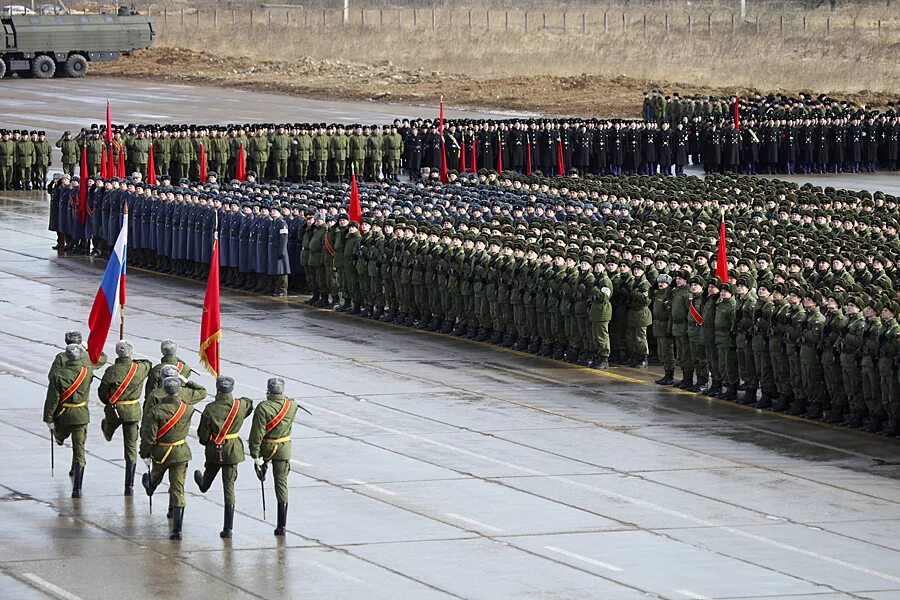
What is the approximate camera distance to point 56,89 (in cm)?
6241

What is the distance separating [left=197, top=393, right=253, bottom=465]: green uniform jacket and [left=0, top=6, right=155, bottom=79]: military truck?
52686mm

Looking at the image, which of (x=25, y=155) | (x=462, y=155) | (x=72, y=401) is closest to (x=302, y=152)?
(x=462, y=155)

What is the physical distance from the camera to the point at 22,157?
4044cm

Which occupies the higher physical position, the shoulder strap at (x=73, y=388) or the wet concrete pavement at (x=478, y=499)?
the shoulder strap at (x=73, y=388)

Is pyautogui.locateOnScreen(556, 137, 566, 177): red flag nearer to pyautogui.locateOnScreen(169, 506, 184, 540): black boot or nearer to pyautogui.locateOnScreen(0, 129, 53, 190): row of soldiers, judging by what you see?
pyautogui.locateOnScreen(0, 129, 53, 190): row of soldiers

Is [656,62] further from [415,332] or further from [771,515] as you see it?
[771,515]

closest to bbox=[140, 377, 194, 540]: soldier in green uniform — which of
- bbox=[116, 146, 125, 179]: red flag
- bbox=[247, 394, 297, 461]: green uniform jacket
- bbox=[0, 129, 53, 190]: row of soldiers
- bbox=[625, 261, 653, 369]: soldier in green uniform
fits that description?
bbox=[247, 394, 297, 461]: green uniform jacket

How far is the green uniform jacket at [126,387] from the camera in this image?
1568 cm

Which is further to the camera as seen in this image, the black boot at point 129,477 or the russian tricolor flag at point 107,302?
the russian tricolor flag at point 107,302

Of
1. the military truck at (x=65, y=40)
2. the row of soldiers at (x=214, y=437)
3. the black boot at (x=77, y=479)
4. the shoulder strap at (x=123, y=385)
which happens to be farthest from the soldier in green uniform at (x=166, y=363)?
the military truck at (x=65, y=40)

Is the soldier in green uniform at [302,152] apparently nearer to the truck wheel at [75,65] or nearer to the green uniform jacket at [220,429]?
the green uniform jacket at [220,429]

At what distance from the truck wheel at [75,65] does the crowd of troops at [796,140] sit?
30.7 meters

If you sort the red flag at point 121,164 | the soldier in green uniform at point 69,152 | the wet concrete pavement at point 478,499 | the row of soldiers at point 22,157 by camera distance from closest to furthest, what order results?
the wet concrete pavement at point 478,499 < the red flag at point 121,164 < the soldier in green uniform at point 69,152 < the row of soldiers at point 22,157

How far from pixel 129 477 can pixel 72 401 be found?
2.62 ft
